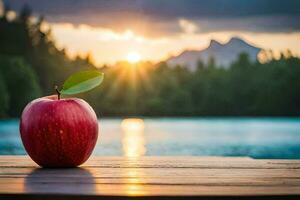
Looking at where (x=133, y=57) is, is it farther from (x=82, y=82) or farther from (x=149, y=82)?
(x=82, y=82)

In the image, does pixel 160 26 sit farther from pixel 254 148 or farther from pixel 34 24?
pixel 254 148

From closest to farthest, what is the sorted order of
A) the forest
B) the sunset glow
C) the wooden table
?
the wooden table < the sunset glow < the forest

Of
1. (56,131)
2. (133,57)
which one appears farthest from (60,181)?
(133,57)

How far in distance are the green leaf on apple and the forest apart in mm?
31008

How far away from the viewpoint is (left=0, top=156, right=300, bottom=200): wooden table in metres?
1.79

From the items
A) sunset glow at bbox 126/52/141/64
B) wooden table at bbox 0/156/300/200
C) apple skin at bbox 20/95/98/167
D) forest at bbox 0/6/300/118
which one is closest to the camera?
wooden table at bbox 0/156/300/200

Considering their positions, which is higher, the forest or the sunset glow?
the sunset glow

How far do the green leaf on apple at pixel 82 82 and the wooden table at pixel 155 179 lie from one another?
0.28 metres

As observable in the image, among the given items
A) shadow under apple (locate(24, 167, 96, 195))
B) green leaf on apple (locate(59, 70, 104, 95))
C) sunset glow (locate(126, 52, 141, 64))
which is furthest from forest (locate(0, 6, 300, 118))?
shadow under apple (locate(24, 167, 96, 195))

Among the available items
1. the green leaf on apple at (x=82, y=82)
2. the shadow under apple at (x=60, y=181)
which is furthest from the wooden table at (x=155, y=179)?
the green leaf on apple at (x=82, y=82)

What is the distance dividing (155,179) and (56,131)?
0.54 metres

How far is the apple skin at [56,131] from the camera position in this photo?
2475 mm

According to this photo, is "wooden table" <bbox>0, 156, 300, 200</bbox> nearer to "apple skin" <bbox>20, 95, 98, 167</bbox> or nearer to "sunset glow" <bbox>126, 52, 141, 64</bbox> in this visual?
"apple skin" <bbox>20, 95, 98, 167</bbox>

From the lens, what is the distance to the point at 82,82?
258 centimetres
